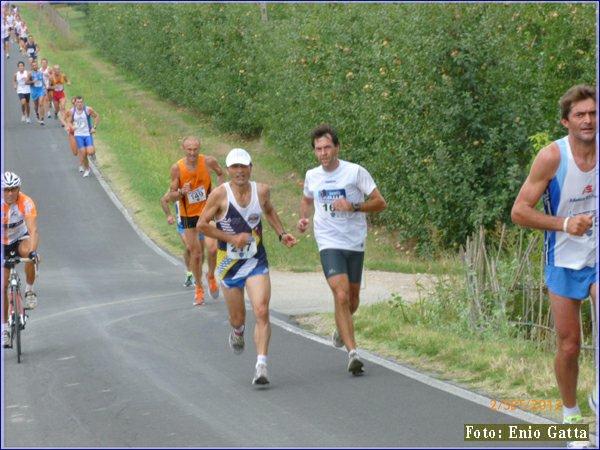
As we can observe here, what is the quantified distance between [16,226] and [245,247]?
13.1 ft

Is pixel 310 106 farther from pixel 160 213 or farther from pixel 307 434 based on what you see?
pixel 307 434

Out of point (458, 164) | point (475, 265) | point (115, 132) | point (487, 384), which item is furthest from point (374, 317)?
point (115, 132)

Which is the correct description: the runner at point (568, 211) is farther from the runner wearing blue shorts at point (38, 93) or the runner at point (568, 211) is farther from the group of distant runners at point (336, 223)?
the runner wearing blue shorts at point (38, 93)

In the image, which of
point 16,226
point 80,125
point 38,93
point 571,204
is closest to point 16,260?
point 16,226

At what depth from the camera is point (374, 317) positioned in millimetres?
13727

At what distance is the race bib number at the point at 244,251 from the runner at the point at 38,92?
31807 mm

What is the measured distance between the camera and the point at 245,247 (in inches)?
434

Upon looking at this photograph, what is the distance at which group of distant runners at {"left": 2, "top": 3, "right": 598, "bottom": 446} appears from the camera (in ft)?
25.5

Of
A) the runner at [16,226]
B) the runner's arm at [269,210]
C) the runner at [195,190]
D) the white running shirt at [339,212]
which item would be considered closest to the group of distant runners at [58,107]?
the runner at [195,190]

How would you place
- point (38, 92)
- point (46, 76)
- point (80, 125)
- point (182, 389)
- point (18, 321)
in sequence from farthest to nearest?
point (38, 92) → point (46, 76) → point (80, 125) → point (18, 321) → point (182, 389)

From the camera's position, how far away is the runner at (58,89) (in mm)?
39537

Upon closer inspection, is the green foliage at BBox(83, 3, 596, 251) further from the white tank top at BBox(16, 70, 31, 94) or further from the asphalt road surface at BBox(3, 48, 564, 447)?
the white tank top at BBox(16, 70, 31, 94)

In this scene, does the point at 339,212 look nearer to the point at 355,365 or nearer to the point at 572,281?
the point at 355,365

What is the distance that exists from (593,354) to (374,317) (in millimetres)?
3066
